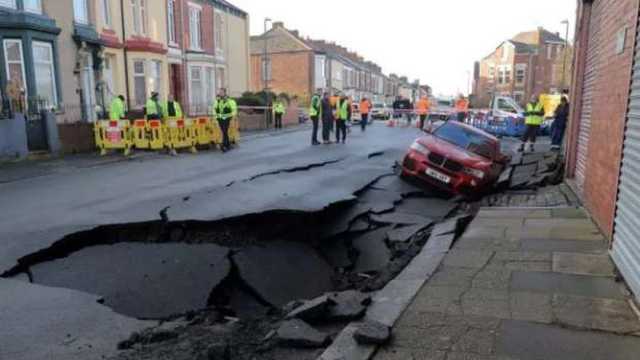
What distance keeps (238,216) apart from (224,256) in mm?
1378

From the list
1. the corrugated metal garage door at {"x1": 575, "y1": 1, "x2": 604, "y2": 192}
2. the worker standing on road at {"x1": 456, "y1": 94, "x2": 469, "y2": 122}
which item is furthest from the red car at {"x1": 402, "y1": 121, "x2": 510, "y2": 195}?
the worker standing on road at {"x1": 456, "y1": 94, "x2": 469, "y2": 122}

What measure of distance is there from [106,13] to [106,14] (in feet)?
0.13

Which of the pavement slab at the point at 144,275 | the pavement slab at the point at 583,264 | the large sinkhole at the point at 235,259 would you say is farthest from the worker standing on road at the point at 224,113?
the pavement slab at the point at 583,264

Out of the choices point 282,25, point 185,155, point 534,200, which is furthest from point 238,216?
point 282,25

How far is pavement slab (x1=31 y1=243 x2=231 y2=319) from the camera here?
4.80 meters

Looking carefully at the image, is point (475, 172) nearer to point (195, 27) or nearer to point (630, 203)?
point (630, 203)

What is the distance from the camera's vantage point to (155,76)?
2533 cm

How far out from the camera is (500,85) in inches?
2891

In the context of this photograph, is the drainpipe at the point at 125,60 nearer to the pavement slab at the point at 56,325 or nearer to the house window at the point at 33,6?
the house window at the point at 33,6

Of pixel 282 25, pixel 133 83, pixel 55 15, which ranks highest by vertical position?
pixel 282 25

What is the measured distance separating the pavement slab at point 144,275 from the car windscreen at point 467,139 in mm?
6586

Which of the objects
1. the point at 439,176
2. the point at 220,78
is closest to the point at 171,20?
the point at 220,78

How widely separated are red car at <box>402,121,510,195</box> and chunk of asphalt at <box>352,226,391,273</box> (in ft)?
9.76

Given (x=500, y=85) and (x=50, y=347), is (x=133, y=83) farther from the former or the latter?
(x=500, y=85)
